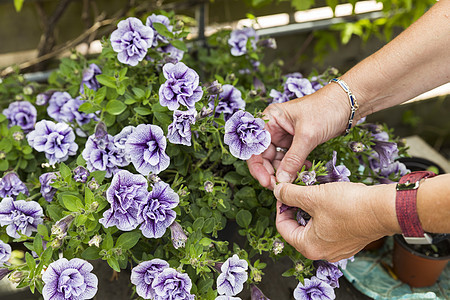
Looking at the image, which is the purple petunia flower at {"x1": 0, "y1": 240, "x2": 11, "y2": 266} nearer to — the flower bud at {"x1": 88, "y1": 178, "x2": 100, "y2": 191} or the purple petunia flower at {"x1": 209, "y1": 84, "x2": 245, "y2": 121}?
the flower bud at {"x1": 88, "y1": 178, "x2": 100, "y2": 191}

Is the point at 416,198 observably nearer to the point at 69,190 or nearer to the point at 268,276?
the point at 268,276

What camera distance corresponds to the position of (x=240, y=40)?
4.69 ft

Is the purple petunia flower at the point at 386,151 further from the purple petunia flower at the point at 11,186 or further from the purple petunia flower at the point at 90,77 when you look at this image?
the purple petunia flower at the point at 11,186

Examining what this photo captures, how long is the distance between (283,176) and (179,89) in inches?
14.0

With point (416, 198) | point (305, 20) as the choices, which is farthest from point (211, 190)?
point (305, 20)

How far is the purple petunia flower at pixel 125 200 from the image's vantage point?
0.90 meters

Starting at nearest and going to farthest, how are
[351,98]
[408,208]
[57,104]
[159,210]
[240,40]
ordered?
1. [408,208]
2. [159,210]
3. [351,98]
4. [57,104]
5. [240,40]

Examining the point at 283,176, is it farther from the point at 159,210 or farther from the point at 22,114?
the point at 22,114

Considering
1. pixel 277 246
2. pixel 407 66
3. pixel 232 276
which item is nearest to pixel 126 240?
pixel 232 276

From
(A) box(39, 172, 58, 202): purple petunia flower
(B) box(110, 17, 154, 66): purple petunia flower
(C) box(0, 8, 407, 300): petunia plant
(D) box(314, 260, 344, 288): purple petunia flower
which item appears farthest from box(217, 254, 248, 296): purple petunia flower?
(B) box(110, 17, 154, 66): purple petunia flower

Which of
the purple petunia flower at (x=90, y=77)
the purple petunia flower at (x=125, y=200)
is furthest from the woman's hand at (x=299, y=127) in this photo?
the purple petunia flower at (x=90, y=77)

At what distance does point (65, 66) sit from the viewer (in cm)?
132

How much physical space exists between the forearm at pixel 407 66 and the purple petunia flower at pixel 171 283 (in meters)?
0.70

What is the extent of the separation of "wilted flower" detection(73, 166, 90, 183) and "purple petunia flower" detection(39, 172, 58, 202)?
2.7 inches
